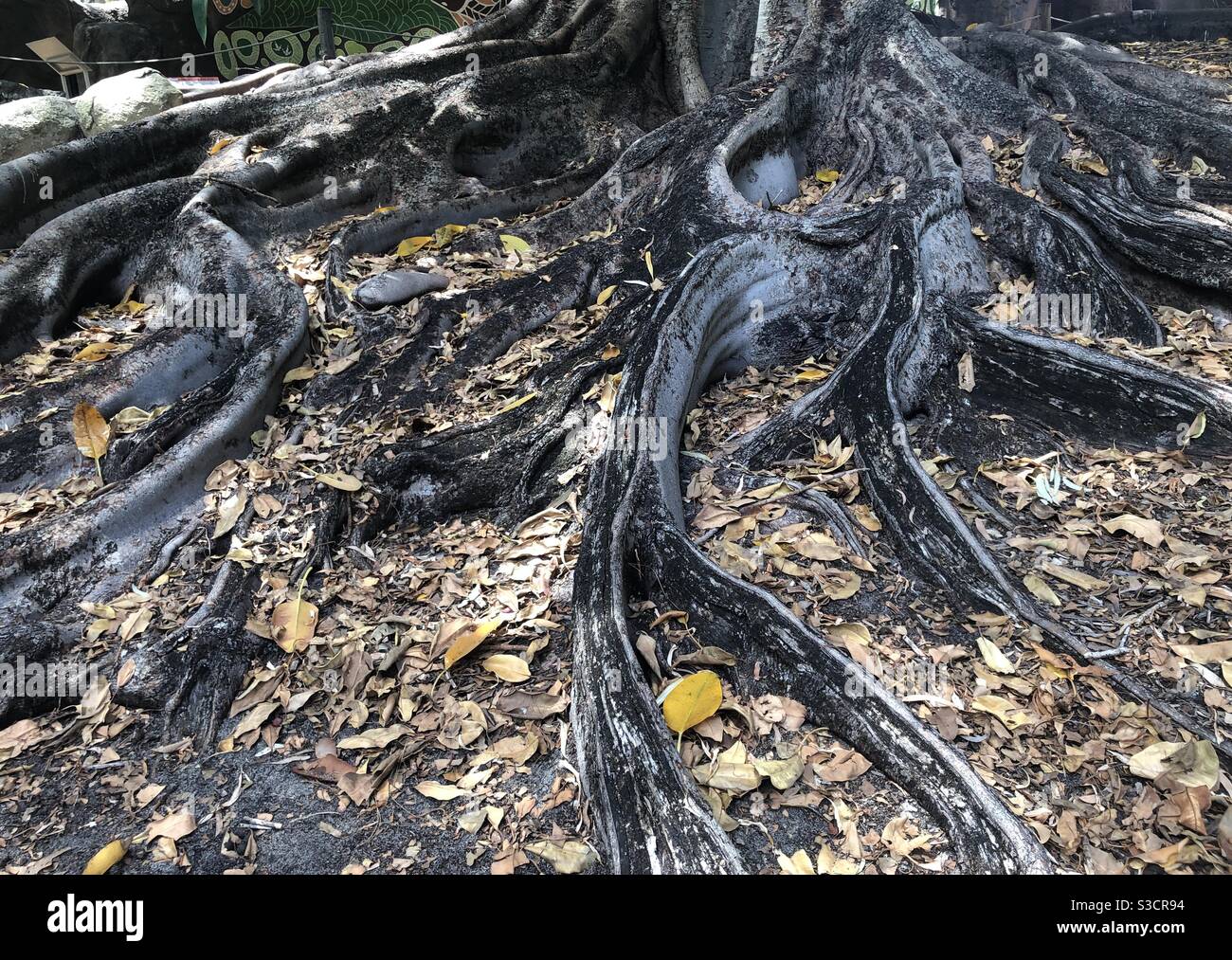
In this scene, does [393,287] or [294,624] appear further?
[393,287]

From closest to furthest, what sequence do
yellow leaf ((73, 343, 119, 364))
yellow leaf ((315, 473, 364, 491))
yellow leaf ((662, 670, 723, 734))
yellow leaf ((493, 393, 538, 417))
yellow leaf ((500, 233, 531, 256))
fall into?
yellow leaf ((662, 670, 723, 734)) → yellow leaf ((315, 473, 364, 491)) → yellow leaf ((493, 393, 538, 417)) → yellow leaf ((73, 343, 119, 364)) → yellow leaf ((500, 233, 531, 256))

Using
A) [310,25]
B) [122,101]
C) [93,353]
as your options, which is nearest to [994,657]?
[93,353]

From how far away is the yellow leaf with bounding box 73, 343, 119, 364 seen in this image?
385cm

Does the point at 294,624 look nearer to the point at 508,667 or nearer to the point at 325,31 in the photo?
the point at 508,667

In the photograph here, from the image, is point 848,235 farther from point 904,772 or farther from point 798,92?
point 904,772

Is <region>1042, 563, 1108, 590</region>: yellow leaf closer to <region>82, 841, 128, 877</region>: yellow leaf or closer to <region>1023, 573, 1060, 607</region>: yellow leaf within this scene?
<region>1023, 573, 1060, 607</region>: yellow leaf

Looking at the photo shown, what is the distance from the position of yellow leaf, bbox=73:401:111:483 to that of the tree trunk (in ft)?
0.16

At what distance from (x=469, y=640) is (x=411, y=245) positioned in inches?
107

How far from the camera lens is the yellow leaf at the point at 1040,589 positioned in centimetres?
246

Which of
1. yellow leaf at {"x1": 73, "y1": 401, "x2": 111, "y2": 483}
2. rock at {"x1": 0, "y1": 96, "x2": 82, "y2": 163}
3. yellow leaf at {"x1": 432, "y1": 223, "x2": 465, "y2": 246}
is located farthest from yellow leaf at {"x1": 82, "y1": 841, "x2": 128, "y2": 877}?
rock at {"x1": 0, "y1": 96, "x2": 82, "y2": 163}

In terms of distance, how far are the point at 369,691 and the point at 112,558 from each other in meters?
1.15

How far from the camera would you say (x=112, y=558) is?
2.83 metres

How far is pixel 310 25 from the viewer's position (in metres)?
10.6

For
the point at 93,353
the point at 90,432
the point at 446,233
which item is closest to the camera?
the point at 90,432
